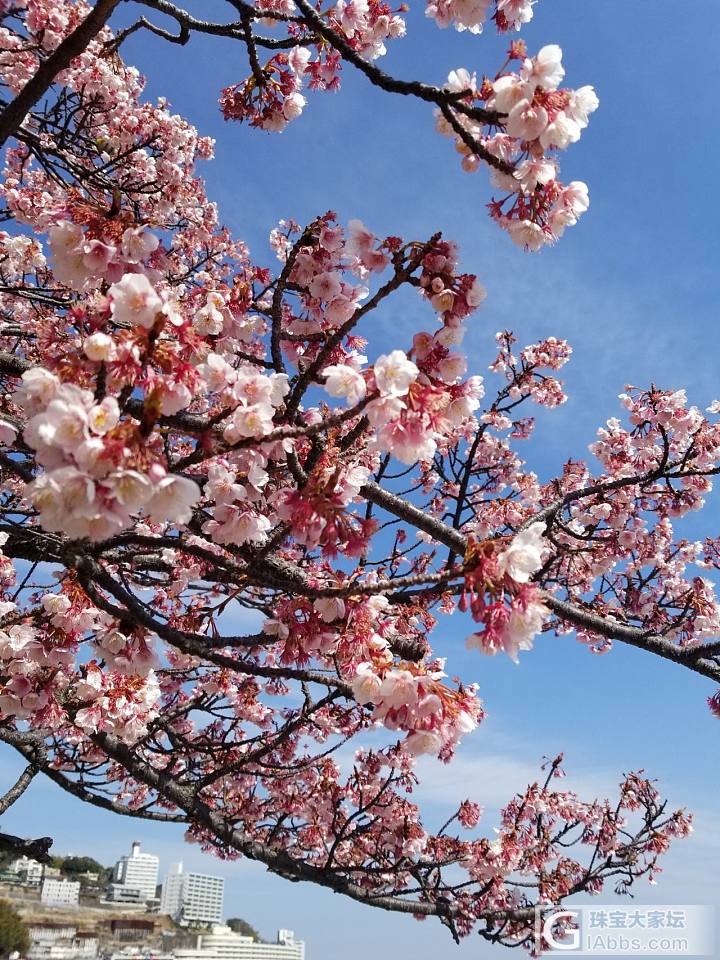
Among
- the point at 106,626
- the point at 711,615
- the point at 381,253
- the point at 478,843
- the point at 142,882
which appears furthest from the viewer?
the point at 142,882

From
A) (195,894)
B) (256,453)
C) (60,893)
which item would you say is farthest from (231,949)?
(256,453)

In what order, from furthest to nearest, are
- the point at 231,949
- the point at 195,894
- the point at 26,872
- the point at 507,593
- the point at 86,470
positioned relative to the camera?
1. the point at 195,894
2. the point at 26,872
3. the point at 231,949
4. the point at 507,593
5. the point at 86,470

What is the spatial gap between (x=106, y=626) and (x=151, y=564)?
0.88 metres

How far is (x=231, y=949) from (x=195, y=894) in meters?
26.2

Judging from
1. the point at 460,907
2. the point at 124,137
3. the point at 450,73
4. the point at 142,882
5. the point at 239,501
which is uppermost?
the point at 124,137

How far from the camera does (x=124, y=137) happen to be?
26.7 feet

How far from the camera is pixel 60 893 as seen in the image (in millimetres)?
96562

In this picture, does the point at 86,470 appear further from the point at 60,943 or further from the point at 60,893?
the point at 60,893

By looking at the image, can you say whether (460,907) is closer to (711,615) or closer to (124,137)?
(711,615)

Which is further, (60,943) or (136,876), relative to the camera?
(136,876)

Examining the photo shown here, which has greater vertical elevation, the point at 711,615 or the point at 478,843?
the point at 711,615

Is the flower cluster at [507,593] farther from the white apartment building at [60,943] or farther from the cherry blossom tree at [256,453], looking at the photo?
the white apartment building at [60,943]

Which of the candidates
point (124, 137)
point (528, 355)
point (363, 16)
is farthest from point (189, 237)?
point (363, 16)

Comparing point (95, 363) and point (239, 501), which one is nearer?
point (95, 363)
